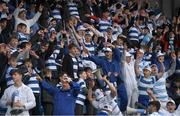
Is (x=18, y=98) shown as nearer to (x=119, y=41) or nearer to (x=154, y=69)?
(x=154, y=69)

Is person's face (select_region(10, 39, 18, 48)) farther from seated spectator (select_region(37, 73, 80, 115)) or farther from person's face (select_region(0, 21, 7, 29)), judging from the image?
seated spectator (select_region(37, 73, 80, 115))

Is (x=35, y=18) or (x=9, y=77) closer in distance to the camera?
(x=9, y=77)

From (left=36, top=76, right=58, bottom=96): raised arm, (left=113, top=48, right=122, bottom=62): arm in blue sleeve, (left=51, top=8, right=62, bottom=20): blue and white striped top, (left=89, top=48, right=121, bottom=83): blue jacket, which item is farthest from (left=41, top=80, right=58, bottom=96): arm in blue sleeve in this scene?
(left=51, top=8, right=62, bottom=20): blue and white striped top

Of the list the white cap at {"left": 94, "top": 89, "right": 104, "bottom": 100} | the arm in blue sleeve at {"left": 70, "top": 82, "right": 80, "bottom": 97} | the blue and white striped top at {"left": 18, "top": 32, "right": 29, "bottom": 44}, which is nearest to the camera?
the arm in blue sleeve at {"left": 70, "top": 82, "right": 80, "bottom": 97}

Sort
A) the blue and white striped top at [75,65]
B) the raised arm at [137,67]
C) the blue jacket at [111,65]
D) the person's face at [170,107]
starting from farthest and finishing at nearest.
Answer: the raised arm at [137,67] → the blue jacket at [111,65] → the blue and white striped top at [75,65] → the person's face at [170,107]

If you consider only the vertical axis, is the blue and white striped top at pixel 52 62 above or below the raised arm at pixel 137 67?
above

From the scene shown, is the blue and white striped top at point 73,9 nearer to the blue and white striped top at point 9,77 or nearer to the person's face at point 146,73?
the person's face at point 146,73

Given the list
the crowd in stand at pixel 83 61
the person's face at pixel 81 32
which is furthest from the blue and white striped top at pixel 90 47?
the person's face at pixel 81 32

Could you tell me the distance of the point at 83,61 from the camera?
1372 cm

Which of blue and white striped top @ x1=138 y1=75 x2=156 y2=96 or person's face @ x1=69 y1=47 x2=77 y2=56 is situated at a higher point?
person's face @ x1=69 y1=47 x2=77 y2=56

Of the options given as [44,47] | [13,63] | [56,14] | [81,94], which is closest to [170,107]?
[81,94]

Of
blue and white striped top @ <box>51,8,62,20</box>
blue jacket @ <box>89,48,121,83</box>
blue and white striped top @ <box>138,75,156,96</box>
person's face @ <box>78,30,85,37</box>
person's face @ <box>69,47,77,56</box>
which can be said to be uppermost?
blue and white striped top @ <box>51,8,62,20</box>

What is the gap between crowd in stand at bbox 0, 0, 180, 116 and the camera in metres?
11.2

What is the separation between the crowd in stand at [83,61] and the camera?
11.2 meters
